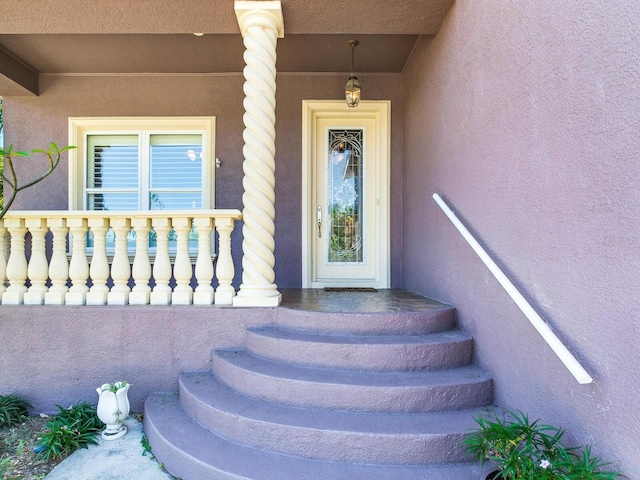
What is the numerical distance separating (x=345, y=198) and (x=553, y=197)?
285 centimetres

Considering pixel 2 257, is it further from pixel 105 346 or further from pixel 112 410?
pixel 112 410

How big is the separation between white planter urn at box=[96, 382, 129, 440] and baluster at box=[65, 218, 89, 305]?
775 mm

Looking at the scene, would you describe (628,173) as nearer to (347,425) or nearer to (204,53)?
(347,425)

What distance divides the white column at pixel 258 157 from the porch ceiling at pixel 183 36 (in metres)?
0.21

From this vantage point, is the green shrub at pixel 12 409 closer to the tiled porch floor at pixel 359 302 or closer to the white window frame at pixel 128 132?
the tiled porch floor at pixel 359 302

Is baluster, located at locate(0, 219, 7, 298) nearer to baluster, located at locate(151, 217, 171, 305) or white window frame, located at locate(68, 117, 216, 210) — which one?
baluster, located at locate(151, 217, 171, 305)

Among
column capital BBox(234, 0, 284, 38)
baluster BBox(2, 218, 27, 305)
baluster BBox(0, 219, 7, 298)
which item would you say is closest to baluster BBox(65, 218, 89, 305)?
baluster BBox(2, 218, 27, 305)

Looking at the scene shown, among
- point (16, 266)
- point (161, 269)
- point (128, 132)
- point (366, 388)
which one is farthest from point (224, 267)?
point (128, 132)

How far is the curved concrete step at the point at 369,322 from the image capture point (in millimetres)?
2451

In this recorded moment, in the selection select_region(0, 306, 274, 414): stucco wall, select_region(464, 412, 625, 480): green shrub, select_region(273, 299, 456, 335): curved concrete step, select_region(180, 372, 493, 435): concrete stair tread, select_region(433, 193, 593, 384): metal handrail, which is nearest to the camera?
select_region(464, 412, 625, 480): green shrub

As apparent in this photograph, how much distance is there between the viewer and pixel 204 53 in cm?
388

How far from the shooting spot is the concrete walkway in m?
1.94

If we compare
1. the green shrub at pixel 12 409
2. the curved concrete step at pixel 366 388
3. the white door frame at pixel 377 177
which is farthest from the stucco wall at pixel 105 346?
the white door frame at pixel 377 177

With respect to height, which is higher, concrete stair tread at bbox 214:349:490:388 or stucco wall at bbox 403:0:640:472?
stucco wall at bbox 403:0:640:472
